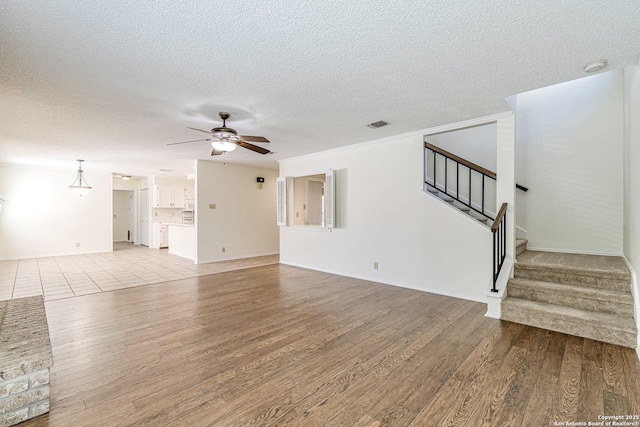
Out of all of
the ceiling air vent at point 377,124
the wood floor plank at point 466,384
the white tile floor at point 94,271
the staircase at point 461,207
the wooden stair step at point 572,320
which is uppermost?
the ceiling air vent at point 377,124

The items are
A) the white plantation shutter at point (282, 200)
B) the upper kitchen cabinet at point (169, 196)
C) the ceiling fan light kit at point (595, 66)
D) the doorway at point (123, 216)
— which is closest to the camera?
the ceiling fan light kit at point (595, 66)

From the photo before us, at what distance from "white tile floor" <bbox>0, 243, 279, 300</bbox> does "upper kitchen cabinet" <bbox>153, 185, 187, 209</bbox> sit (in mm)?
2022

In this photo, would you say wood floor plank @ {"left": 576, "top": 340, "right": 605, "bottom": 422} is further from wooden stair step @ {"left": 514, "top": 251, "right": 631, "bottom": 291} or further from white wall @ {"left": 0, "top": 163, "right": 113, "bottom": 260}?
white wall @ {"left": 0, "top": 163, "right": 113, "bottom": 260}

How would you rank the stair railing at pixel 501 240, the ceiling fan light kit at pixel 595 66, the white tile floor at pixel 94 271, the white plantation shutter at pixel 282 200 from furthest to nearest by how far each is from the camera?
1. the white plantation shutter at pixel 282 200
2. the white tile floor at pixel 94 271
3. the stair railing at pixel 501 240
4. the ceiling fan light kit at pixel 595 66

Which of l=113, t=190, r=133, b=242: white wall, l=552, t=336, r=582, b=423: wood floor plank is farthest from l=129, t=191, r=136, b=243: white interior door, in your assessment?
l=552, t=336, r=582, b=423: wood floor plank

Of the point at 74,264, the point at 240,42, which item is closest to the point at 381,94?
the point at 240,42

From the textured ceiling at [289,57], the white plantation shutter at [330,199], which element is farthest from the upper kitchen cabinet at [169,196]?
the white plantation shutter at [330,199]

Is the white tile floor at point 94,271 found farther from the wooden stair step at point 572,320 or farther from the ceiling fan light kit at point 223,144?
the wooden stair step at point 572,320

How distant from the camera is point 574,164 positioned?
4230mm

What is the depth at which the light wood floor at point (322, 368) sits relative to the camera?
175 cm

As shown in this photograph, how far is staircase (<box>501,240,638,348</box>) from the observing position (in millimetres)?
2695

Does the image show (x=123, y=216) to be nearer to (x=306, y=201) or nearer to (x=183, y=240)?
(x=183, y=240)

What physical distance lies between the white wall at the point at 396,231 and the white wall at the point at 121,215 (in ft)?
29.6

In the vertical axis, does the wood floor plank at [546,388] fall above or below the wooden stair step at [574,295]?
below
